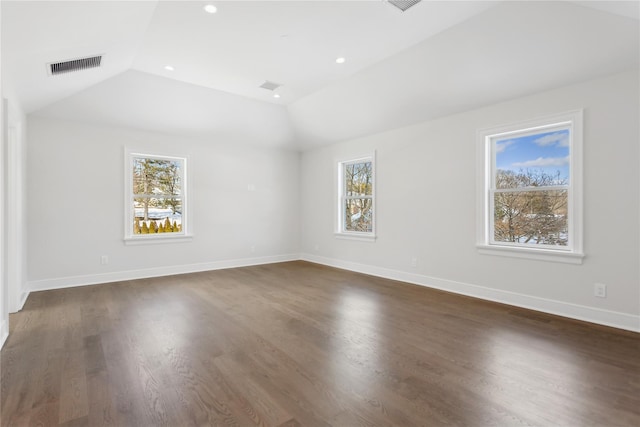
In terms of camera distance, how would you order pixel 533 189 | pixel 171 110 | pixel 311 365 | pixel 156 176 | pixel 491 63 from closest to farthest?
pixel 311 365 < pixel 491 63 < pixel 533 189 < pixel 171 110 < pixel 156 176

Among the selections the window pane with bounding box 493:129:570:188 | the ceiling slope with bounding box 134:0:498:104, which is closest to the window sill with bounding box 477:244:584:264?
the window pane with bounding box 493:129:570:188

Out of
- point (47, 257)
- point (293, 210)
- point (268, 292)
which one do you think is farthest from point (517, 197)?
point (47, 257)

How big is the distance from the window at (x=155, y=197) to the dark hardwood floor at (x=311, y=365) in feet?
5.35

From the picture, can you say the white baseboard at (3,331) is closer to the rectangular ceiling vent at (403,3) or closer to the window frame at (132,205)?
the window frame at (132,205)

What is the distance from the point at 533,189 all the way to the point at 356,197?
9.63 feet

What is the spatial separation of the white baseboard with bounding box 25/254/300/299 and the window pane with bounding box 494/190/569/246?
4409mm

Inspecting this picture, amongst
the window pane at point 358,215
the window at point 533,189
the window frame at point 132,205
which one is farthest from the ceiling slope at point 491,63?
the window frame at point 132,205

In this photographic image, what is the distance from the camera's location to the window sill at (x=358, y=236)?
18.4 feet

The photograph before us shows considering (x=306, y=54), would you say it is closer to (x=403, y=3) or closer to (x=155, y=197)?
(x=403, y=3)

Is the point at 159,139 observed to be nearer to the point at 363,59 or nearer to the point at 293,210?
the point at 293,210

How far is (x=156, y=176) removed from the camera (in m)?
5.50

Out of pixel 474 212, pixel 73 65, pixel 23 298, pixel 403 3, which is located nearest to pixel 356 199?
pixel 474 212

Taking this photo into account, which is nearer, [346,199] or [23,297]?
[23,297]

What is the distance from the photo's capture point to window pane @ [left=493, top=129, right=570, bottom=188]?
357 cm
